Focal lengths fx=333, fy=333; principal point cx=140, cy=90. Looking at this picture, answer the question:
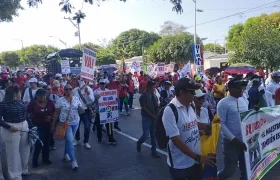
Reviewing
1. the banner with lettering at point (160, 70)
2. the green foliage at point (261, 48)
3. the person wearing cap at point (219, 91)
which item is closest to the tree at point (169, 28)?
the green foliage at point (261, 48)

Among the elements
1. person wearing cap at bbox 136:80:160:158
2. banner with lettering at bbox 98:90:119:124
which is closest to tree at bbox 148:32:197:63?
banner with lettering at bbox 98:90:119:124

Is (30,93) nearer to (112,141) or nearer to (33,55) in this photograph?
(112,141)

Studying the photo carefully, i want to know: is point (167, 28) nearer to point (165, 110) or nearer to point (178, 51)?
point (178, 51)

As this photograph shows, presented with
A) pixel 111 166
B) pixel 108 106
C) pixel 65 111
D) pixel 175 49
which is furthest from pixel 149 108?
pixel 175 49

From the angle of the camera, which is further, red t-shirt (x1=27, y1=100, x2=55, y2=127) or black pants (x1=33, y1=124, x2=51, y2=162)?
black pants (x1=33, y1=124, x2=51, y2=162)

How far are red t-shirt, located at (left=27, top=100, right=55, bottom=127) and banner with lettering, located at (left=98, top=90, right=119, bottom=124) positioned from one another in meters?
2.02

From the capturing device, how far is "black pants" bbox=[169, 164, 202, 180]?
358 centimetres

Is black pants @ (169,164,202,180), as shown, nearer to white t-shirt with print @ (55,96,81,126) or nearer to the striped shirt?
the striped shirt

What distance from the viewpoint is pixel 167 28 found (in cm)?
9450

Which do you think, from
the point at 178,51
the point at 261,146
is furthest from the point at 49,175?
the point at 178,51

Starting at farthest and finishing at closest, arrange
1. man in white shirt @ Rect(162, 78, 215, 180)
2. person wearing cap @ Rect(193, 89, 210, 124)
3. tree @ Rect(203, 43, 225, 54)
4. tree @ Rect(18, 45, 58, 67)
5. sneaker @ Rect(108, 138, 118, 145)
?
tree @ Rect(203, 43, 225, 54), tree @ Rect(18, 45, 58, 67), sneaker @ Rect(108, 138, 118, 145), person wearing cap @ Rect(193, 89, 210, 124), man in white shirt @ Rect(162, 78, 215, 180)

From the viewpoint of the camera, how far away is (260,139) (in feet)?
14.4

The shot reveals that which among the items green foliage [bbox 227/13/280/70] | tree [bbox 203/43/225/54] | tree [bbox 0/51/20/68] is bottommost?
green foliage [bbox 227/13/280/70]

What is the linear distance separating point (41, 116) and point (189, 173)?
4311mm
